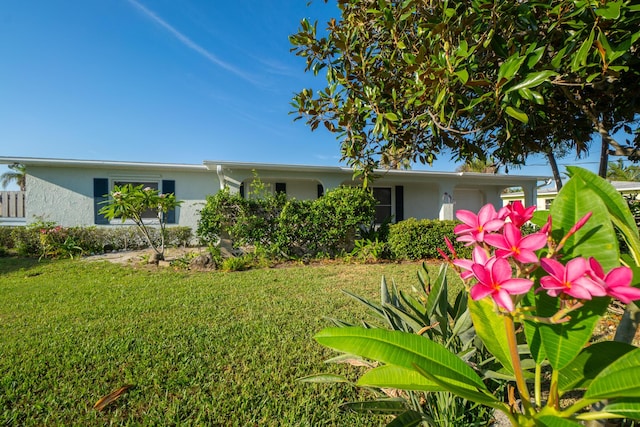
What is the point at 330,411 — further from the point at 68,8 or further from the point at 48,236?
the point at 48,236

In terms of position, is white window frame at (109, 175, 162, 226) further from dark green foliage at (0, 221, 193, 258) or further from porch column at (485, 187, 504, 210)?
porch column at (485, 187, 504, 210)

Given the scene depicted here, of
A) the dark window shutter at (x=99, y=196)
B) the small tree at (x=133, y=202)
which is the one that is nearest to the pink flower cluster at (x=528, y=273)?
the small tree at (x=133, y=202)

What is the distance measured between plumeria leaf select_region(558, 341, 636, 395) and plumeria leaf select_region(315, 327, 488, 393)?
0.30 m

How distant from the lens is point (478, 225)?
1.00 metres

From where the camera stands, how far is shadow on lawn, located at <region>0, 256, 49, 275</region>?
7.04m

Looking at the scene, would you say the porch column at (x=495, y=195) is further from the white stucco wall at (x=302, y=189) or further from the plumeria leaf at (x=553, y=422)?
the plumeria leaf at (x=553, y=422)

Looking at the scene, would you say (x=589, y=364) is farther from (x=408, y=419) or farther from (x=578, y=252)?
(x=408, y=419)

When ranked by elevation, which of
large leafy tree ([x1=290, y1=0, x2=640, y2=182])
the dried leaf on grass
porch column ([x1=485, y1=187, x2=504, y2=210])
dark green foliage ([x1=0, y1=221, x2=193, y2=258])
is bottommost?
the dried leaf on grass

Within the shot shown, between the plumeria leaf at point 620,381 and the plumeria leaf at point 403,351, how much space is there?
0.28 meters

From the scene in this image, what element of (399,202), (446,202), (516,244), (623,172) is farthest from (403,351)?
(623,172)

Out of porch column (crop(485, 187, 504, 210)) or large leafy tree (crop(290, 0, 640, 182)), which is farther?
porch column (crop(485, 187, 504, 210))

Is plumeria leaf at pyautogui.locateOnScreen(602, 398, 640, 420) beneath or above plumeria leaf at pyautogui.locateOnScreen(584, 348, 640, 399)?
beneath

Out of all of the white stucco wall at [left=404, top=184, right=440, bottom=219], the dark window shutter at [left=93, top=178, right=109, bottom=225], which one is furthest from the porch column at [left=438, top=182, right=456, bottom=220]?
the dark window shutter at [left=93, top=178, right=109, bottom=225]

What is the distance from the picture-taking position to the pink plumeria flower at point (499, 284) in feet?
2.52
